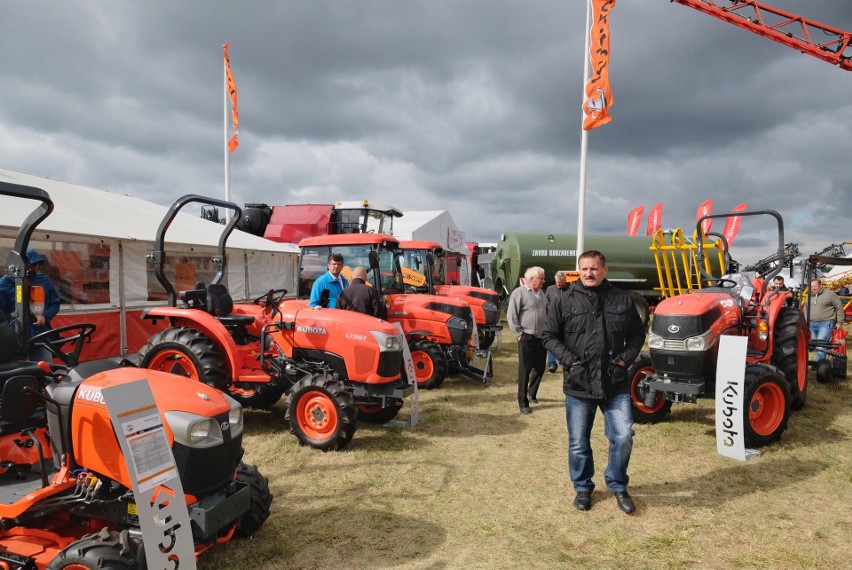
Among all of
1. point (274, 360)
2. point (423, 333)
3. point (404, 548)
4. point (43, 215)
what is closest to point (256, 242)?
point (423, 333)

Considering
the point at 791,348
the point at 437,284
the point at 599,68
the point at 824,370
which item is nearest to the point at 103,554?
the point at 791,348

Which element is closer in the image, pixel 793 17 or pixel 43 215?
pixel 43 215

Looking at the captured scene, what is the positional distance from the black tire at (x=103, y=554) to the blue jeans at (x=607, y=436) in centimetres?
254

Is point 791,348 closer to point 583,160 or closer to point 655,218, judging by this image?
point 583,160

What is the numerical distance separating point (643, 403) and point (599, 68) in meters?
6.90

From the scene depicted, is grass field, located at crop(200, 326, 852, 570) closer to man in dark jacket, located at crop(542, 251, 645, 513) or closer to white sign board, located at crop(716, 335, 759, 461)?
white sign board, located at crop(716, 335, 759, 461)

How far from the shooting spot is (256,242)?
12641mm

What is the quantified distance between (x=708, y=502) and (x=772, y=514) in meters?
0.39

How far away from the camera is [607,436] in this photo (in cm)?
353

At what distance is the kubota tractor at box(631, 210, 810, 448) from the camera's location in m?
4.86

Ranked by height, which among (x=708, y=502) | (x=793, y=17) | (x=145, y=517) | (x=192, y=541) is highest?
(x=793, y=17)

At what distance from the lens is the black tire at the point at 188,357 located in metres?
4.71

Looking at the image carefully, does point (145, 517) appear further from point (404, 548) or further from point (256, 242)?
point (256, 242)

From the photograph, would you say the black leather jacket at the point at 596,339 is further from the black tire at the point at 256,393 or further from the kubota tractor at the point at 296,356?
the black tire at the point at 256,393
